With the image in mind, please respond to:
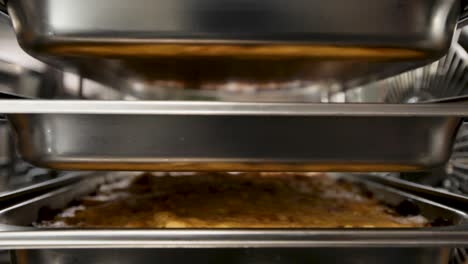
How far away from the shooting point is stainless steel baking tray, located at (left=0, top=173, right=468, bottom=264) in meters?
0.54

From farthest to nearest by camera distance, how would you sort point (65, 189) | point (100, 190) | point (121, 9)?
point (100, 190), point (65, 189), point (121, 9)

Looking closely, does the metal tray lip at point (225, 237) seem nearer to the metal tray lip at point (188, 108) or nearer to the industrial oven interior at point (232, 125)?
the industrial oven interior at point (232, 125)

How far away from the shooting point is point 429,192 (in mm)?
878

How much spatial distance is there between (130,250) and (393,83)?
0.80m

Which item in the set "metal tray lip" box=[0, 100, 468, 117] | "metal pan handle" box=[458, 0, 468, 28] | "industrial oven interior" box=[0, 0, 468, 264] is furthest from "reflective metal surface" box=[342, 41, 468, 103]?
"metal tray lip" box=[0, 100, 468, 117]

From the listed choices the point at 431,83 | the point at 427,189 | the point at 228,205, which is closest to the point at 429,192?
the point at 427,189

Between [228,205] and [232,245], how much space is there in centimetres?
32

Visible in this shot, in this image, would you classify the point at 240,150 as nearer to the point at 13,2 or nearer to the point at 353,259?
the point at 353,259

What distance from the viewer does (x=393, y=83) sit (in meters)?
1.11

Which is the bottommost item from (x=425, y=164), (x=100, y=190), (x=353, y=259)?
(x=100, y=190)

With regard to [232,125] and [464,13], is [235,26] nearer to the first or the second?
[232,125]

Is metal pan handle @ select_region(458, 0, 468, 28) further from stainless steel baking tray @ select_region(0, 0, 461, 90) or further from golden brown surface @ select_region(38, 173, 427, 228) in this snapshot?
golden brown surface @ select_region(38, 173, 427, 228)

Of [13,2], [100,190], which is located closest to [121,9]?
[13,2]

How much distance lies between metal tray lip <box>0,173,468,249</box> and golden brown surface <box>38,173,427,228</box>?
5.5 inches
